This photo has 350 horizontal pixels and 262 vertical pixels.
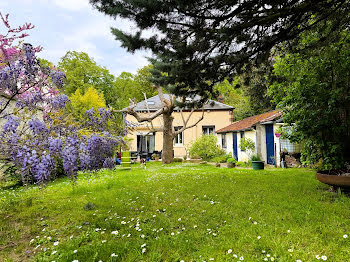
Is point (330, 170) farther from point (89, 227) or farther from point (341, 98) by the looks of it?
point (89, 227)

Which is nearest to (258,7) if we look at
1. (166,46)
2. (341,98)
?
(166,46)

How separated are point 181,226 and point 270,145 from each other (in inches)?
393

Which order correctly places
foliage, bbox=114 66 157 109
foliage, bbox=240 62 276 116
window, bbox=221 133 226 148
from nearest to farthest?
foliage, bbox=240 62 276 116 < window, bbox=221 133 226 148 < foliage, bbox=114 66 157 109

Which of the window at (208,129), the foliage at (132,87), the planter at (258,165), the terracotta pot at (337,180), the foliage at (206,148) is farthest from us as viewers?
the foliage at (132,87)

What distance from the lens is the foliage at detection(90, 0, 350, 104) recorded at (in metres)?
3.35

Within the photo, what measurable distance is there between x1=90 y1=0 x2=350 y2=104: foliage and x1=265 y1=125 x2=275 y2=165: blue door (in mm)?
7209

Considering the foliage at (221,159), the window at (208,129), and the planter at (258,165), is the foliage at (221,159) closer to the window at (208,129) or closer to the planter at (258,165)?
the planter at (258,165)

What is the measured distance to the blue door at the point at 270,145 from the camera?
11570 mm

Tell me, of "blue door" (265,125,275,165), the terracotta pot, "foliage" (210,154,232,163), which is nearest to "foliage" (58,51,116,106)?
"foliage" (210,154,232,163)

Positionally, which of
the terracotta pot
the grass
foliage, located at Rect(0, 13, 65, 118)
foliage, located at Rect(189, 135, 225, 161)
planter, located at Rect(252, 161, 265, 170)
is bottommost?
the grass

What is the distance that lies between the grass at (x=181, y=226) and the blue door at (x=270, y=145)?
630 cm

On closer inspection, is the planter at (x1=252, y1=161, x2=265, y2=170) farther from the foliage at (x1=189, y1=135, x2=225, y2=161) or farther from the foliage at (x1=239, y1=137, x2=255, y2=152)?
the foliage at (x1=189, y1=135, x2=225, y2=161)

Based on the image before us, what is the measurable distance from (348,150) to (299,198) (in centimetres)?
177

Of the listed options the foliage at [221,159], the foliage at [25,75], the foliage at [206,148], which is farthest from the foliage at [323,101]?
the foliage at [206,148]
